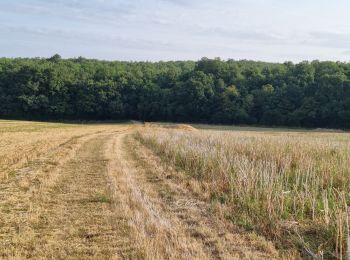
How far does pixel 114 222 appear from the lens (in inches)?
323

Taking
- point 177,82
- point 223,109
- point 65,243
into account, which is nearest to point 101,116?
point 177,82

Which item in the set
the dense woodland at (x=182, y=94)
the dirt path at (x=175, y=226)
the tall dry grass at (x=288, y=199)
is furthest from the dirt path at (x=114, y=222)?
the dense woodland at (x=182, y=94)

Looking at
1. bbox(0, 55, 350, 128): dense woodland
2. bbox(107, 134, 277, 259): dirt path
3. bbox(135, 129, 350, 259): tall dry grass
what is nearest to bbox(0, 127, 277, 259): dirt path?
bbox(107, 134, 277, 259): dirt path

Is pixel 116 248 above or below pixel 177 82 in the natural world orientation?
below

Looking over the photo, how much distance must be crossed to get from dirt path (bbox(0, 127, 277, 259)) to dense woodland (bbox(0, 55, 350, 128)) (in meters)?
65.1

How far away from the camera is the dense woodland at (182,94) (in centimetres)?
7575

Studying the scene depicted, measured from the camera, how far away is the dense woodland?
75750mm

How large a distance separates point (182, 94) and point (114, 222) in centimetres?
7682

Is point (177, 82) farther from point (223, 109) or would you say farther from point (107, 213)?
point (107, 213)

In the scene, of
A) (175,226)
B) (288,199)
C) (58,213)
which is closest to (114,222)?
(175,226)

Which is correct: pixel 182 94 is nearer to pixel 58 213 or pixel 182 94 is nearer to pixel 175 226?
pixel 58 213

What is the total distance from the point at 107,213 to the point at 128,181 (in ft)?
11.8

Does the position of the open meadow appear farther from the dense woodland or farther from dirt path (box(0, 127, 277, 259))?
the dense woodland

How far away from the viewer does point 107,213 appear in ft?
29.0
